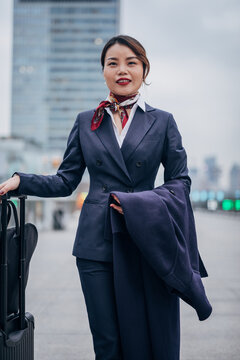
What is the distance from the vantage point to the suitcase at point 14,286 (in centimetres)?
209

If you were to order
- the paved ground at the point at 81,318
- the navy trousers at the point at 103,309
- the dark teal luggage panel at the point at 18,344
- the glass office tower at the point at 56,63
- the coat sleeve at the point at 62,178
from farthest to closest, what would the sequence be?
1. the glass office tower at the point at 56,63
2. the paved ground at the point at 81,318
3. the coat sleeve at the point at 62,178
4. the navy trousers at the point at 103,309
5. the dark teal luggage panel at the point at 18,344

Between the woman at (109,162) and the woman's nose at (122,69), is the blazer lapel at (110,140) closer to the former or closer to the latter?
the woman at (109,162)

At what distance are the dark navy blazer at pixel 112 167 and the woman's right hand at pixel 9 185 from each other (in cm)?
2

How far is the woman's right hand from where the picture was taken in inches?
85.8

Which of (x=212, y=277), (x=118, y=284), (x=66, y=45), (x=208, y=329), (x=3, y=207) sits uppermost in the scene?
(x=66, y=45)

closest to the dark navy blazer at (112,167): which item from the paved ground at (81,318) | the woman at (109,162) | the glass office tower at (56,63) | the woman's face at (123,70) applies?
the woman at (109,162)

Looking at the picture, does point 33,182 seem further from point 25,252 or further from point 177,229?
point 177,229

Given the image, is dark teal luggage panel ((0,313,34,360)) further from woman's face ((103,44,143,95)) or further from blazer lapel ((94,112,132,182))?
woman's face ((103,44,143,95))

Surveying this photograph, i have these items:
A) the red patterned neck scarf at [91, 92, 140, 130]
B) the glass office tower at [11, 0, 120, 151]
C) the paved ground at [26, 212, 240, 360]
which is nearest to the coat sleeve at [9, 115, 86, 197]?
the red patterned neck scarf at [91, 92, 140, 130]

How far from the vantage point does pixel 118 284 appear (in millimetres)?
2137

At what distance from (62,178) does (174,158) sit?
0.60 metres

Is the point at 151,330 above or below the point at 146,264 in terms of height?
below

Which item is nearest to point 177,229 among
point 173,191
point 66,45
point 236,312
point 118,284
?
point 173,191

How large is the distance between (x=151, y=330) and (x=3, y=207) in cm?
91
